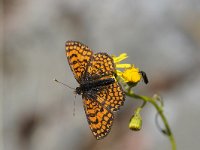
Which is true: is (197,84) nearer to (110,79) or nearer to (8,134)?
(8,134)

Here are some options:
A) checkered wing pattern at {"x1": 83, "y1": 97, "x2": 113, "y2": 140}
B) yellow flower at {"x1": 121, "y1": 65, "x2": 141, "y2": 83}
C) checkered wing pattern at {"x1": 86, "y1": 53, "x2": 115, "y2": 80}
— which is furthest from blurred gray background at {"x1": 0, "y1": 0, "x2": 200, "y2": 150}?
checkered wing pattern at {"x1": 83, "y1": 97, "x2": 113, "y2": 140}

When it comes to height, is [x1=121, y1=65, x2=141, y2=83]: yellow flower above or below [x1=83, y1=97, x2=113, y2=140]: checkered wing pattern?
above

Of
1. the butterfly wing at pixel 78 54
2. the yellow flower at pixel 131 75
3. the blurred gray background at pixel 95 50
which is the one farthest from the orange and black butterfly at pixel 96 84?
the blurred gray background at pixel 95 50

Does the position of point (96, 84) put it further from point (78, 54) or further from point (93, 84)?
point (78, 54)

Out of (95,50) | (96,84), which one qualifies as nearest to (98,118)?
(96,84)

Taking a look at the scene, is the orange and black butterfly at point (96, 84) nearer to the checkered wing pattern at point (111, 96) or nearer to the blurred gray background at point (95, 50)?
the checkered wing pattern at point (111, 96)

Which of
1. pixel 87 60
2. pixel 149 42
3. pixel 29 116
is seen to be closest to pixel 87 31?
pixel 149 42

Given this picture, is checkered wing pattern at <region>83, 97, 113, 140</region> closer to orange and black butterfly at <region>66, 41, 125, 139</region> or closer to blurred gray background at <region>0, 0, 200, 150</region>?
orange and black butterfly at <region>66, 41, 125, 139</region>

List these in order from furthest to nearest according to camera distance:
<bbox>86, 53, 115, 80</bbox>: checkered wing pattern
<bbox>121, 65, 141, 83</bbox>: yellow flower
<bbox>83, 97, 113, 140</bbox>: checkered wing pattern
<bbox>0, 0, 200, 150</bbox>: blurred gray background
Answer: <bbox>0, 0, 200, 150</bbox>: blurred gray background, <bbox>121, 65, 141, 83</bbox>: yellow flower, <bbox>86, 53, 115, 80</bbox>: checkered wing pattern, <bbox>83, 97, 113, 140</bbox>: checkered wing pattern
